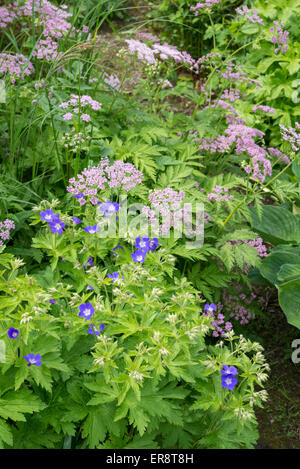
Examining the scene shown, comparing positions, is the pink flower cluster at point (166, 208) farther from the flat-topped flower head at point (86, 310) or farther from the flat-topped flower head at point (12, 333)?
the flat-topped flower head at point (12, 333)

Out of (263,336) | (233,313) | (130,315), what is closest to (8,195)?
(130,315)

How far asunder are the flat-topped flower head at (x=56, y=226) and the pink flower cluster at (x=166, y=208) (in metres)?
0.46

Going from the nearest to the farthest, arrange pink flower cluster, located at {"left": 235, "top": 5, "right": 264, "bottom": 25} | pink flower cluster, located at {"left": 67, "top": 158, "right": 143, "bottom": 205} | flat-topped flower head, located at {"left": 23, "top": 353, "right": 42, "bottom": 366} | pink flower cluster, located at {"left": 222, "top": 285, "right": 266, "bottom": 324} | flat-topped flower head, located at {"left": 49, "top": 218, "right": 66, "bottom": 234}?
1. flat-topped flower head, located at {"left": 23, "top": 353, "right": 42, "bottom": 366}
2. flat-topped flower head, located at {"left": 49, "top": 218, "right": 66, "bottom": 234}
3. pink flower cluster, located at {"left": 67, "top": 158, "right": 143, "bottom": 205}
4. pink flower cluster, located at {"left": 222, "top": 285, "right": 266, "bottom": 324}
5. pink flower cluster, located at {"left": 235, "top": 5, "right": 264, "bottom": 25}

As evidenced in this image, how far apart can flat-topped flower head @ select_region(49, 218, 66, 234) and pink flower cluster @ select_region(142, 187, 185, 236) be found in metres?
0.46

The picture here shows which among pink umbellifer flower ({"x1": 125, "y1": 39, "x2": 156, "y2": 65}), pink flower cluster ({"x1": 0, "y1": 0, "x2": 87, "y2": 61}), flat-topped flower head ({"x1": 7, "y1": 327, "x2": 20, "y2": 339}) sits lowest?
flat-topped flower head ({"x1": 7, "y1": 327, "x2": 20, "y2": 339})

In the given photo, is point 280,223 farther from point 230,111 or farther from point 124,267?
point 124,267

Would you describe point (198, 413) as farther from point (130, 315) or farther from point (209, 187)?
point (209, 187)

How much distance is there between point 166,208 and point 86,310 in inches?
28.7

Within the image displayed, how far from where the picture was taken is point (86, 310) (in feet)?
5.94

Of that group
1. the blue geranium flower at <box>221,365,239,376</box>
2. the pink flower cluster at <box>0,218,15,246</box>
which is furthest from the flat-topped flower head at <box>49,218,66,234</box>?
the blue geranium flower at <box>221,365,239,376</box>

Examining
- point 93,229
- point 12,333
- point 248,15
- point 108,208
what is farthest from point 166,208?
point 248,15

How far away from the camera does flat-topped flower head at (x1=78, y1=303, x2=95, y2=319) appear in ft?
5.90

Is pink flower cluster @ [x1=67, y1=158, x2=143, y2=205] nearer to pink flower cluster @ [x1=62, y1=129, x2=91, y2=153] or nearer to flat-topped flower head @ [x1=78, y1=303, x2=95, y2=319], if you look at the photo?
pink flower cluster @ [x1=62, y1=129, x2=91, y2=153]

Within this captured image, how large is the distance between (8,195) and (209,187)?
113 cm
